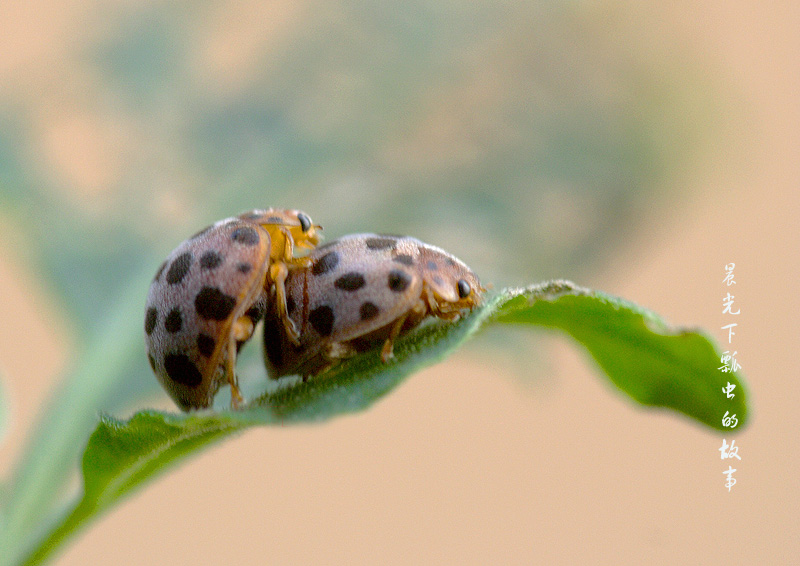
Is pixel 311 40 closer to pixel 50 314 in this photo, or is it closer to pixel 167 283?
pixel 50 314

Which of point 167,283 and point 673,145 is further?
point 673,145

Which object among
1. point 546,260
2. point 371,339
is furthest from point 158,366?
point 546,260

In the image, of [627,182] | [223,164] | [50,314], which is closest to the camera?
[50,314]

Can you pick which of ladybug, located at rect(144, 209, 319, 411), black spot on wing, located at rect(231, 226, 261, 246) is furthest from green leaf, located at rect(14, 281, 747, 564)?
black spot on wing, located at rect(231, 226, 261, 246)

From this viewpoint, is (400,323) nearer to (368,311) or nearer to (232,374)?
(368,311)

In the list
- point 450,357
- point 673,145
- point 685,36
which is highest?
point 685,36

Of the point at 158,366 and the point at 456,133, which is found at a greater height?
the point at 456,133

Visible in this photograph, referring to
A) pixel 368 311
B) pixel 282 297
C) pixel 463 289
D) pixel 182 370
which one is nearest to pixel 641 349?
pixel 463 289

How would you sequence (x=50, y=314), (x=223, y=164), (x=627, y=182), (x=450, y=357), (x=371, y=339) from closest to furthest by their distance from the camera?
(x=450, y=357)
(x=371, y=339)
(x=50, y=314)
(x=223, y=164)
(x=627, y=182)
